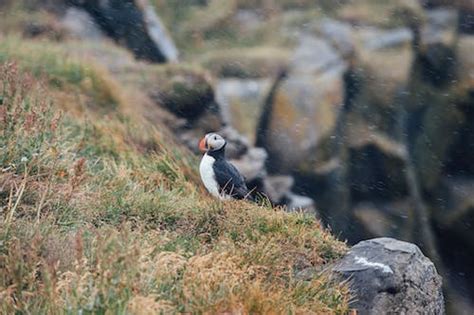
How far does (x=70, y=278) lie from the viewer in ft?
19.7

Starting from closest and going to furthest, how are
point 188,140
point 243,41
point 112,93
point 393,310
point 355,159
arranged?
point 393,310 → point 112,93 → point 188,140 → point 355,159 → point 243,41

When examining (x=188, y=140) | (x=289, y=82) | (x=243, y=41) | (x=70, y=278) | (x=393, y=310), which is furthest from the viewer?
(x=243, y=41)

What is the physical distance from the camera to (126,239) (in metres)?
5.66

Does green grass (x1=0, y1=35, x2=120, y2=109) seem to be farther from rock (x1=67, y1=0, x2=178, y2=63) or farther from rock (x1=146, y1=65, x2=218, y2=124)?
rock (x1=67, y1=0, x2=178, y2=63)

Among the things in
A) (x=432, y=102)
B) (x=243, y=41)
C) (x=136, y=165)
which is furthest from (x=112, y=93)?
(x=243, y=41)

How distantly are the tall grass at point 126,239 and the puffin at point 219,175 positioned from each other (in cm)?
17

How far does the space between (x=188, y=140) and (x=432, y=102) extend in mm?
4697

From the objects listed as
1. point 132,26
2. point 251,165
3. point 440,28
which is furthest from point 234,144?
point 440,28

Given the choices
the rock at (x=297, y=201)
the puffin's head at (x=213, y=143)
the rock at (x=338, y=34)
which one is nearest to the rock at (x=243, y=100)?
the rock at (x=338, y=34)

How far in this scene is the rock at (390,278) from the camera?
7.21 meters

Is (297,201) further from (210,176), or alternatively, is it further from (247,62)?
(210,176)

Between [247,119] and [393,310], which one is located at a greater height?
[393,310]

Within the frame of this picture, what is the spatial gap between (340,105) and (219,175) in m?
8.88

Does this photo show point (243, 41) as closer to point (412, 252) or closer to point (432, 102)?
point (432, 102)
